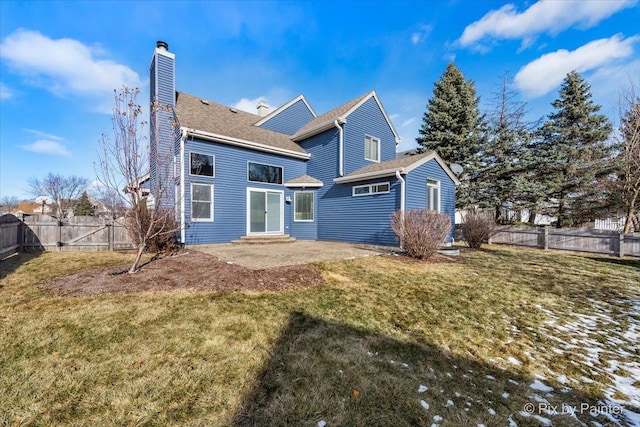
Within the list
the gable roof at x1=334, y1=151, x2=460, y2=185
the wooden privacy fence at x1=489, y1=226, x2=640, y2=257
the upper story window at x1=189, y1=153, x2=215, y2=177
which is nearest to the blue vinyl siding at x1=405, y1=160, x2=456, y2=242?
the gable roof at x1=334, y1=151, x2=460, y2=185

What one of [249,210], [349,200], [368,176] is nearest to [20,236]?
[249,210]

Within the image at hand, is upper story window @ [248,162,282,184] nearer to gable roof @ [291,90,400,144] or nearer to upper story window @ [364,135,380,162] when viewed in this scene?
gable roof @ [291,90,400,144]

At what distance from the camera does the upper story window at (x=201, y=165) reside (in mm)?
10059

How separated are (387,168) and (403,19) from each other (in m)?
7.54

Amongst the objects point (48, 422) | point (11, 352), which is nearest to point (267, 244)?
point (11, 352)

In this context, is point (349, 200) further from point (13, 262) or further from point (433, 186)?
point (13, 262)

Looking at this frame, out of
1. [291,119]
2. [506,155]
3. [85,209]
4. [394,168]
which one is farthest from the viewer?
[85,209]

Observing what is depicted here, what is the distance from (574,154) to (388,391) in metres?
20.9

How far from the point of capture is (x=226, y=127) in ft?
38.8

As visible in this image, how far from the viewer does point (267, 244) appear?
440 inches

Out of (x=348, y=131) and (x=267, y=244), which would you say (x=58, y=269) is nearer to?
(x=267, y=244)

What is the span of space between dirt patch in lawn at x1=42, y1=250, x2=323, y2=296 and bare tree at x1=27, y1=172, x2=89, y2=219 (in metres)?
36.7

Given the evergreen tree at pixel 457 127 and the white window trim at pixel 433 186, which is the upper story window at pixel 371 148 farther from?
the evergreen tree at pixel 457 127

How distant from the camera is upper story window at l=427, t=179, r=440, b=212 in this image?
1131cm
